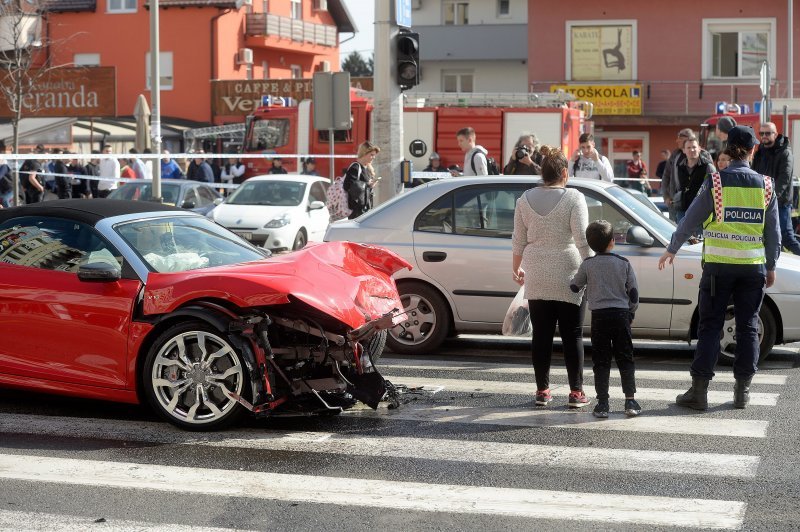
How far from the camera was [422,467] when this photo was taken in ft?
20.9

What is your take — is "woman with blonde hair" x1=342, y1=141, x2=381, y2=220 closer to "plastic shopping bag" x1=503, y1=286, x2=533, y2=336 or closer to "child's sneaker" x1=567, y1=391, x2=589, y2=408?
"plastic shopping bag" x1=503, y1=286, x2=533, y2=336

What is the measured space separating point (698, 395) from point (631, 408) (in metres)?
0.50

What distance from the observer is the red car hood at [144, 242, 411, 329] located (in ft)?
22.7

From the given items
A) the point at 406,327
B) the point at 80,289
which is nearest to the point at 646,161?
the point at 406,327

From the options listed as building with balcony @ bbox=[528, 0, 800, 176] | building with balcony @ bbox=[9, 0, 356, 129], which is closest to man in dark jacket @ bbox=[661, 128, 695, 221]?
building with balcony @ bbox=[528, 0, 800, 176]

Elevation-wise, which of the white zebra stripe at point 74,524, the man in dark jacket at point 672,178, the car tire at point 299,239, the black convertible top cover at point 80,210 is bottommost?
the white zebra stripe at point 74,524

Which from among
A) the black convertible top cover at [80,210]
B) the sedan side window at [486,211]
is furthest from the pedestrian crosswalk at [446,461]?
the sedan side window at [486,211]

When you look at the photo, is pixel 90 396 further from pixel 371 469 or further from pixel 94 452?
pixel 371 469

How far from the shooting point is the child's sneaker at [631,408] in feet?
25.4

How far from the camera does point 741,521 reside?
5359 mm

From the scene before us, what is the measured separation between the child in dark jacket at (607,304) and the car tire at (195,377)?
2.22 metres

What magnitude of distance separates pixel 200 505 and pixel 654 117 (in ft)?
115

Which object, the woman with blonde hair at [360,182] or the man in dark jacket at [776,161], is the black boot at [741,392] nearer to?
the man in dark jacket at [776,161]

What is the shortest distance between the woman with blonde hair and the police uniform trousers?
6.24 meters
